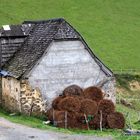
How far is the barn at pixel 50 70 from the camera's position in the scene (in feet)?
129

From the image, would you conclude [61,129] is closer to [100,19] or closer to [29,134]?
[29,134]

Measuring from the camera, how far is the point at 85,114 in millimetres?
36625

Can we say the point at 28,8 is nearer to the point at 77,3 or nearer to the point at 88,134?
the point at 77,3

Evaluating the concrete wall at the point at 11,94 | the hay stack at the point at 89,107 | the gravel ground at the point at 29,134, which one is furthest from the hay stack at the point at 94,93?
the gravel ground at the point at 29,134

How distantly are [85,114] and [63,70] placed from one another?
479 cm

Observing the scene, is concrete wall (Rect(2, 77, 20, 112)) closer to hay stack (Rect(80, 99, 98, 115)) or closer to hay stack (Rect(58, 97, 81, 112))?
hay stack (Rect(58, 97, 81, 112))

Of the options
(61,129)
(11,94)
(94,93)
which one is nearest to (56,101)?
(94,93)

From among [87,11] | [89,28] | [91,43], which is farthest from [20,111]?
[87,11]

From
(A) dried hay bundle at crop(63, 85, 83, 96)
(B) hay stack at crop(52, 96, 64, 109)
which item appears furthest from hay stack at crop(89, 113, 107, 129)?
(A) dried hay bundle at crop(63, 85, 83, 96)

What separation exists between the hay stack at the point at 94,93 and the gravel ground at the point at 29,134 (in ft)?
20.6

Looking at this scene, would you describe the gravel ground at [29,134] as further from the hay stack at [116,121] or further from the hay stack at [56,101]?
the hay stack at [56,101]

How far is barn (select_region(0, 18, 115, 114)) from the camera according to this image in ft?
129

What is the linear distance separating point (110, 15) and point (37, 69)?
4618 centimetres

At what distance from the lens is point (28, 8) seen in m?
81.9
